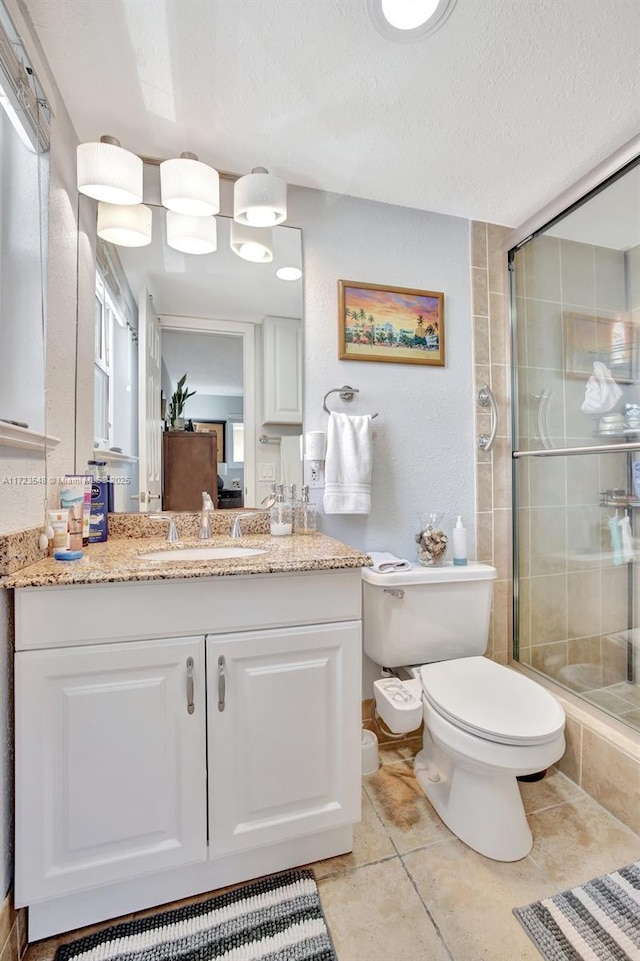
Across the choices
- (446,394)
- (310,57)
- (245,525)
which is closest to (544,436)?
(446,394)

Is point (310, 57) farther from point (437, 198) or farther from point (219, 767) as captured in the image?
point (219, 767)

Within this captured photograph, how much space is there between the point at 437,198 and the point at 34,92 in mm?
1340

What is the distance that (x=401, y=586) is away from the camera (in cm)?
137

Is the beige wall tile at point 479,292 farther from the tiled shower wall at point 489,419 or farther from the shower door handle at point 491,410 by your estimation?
the shower door handle at point 491,410

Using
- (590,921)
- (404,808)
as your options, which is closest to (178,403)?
(404,808)

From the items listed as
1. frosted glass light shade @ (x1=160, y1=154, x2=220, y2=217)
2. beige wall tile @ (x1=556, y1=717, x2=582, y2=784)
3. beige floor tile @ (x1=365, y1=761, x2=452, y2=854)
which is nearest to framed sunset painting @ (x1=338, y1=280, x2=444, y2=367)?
frosted glass light shade @ (x1=160, y1=154, x2=220, y2=217)

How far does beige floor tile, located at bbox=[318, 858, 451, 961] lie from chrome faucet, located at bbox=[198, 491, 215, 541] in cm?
101

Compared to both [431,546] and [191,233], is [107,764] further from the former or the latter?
[191,233]

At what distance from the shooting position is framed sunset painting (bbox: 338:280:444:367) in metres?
1.60

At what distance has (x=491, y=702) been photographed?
116 cm

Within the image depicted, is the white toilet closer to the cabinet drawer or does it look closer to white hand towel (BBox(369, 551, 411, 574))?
white hand towel (BBox(369, 551, 411, 574))

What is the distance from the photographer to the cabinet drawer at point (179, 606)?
0.85m

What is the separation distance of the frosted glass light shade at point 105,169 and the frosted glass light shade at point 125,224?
0.12 m

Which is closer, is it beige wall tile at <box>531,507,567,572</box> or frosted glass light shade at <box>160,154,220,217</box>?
frosted glass light shade at <box>160,154,220,217</box>
